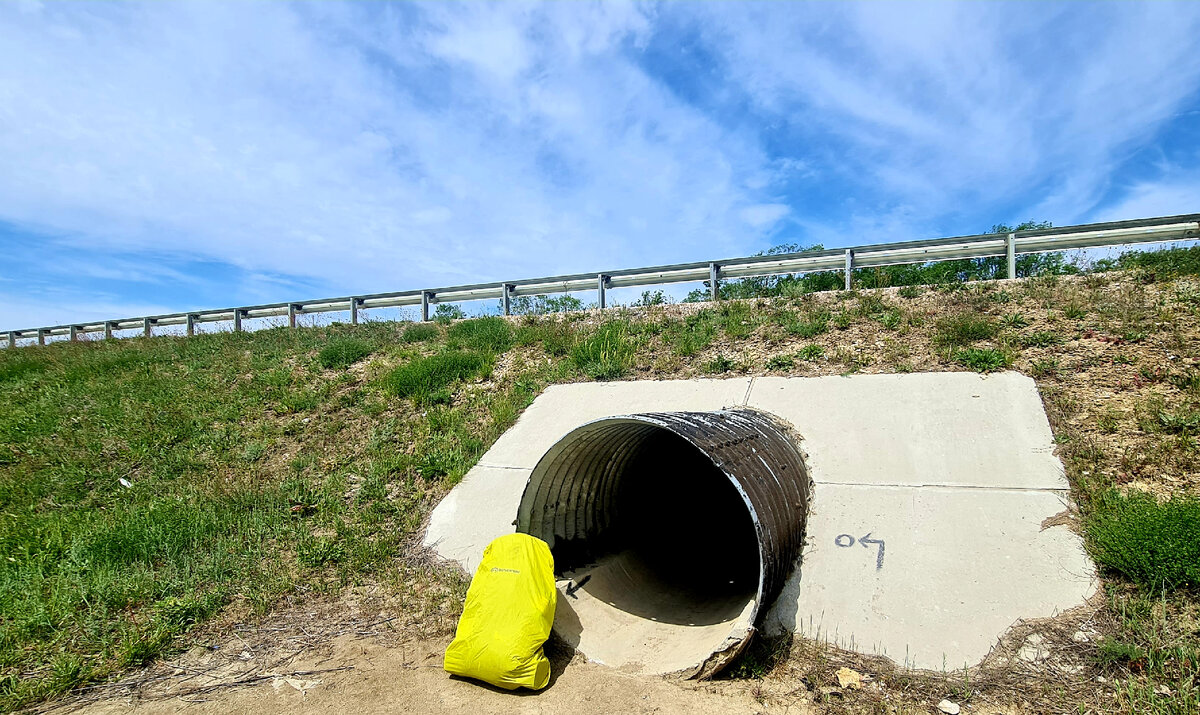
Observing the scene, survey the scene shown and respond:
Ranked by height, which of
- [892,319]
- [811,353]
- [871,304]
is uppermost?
[871,304]

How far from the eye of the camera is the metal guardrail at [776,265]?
32.4ft

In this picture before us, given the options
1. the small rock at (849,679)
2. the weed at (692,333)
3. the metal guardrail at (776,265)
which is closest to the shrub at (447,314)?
the metal guardrail at (776,265)

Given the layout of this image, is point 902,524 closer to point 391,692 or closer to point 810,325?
point 810,325

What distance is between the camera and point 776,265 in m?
12.0

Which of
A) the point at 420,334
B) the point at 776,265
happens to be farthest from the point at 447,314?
the point at 776,265

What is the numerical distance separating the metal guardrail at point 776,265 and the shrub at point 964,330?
2060 millimetres

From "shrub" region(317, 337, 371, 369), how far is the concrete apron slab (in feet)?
17.6

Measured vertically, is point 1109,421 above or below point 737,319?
below

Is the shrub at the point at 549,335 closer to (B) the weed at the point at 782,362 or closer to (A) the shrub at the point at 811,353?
(B) the weed at the point at 782,362

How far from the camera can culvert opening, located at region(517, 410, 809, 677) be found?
5.32m

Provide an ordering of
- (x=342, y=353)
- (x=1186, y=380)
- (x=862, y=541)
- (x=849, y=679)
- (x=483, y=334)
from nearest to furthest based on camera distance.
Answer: (x=849, y=679) < (x=862, y=541) < (x=1186, y=380) < (x=483, y=334) < (x=342, y=353)

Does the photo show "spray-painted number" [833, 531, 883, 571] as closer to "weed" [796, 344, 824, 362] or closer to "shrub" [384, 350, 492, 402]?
"weed" [796, 344, 824, 362]

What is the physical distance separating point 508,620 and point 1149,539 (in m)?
4.98

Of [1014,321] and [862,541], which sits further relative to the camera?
[1014,321]
